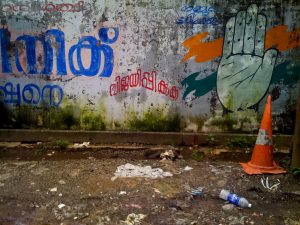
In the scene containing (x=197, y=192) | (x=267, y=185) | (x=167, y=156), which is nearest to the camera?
(x=197, y=192)

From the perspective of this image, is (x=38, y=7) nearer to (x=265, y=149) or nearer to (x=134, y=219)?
(x=134, y=219)

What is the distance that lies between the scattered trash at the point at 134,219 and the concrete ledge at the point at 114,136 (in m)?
2.06

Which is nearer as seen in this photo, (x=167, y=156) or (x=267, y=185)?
(x=267, y=185)

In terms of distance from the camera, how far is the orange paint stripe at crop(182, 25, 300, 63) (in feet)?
17.7

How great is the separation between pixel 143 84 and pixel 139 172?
4.96 ft

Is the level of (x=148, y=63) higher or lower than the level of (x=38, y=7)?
lower

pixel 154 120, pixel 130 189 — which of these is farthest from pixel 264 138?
pixel 130 189

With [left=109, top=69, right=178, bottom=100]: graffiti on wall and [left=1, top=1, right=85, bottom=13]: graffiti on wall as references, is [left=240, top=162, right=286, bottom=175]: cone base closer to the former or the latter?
[left=109, top=69, right=178, bottom=100]: graffiti on wall

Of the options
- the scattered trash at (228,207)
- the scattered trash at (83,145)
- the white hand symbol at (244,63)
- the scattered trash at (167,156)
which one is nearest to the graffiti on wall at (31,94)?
the scattered trash at (83,145)

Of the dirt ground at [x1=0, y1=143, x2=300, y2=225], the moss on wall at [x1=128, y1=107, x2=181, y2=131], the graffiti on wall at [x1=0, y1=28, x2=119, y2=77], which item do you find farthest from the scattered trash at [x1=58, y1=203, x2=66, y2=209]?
the graffiti on wall at [x1=0, y1=28, x2=119, y2=77]

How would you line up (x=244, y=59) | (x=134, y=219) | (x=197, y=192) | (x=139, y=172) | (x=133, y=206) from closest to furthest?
(x=134, y=219) → (x=133, y=206) → (x=197, y=192) → (x=139, y=172) → (x=244, y=59)

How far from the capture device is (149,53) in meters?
5.51

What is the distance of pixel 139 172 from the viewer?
4.69m

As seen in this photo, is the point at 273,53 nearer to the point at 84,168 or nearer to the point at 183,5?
the point at 183,5
